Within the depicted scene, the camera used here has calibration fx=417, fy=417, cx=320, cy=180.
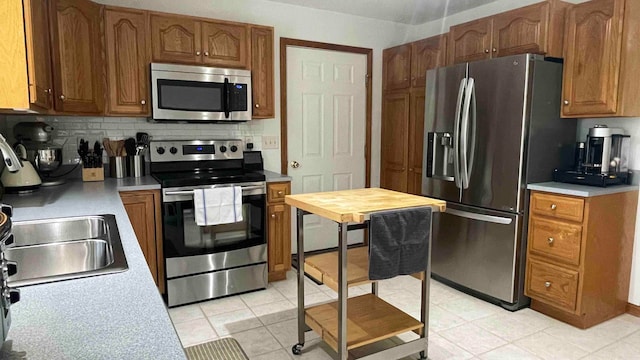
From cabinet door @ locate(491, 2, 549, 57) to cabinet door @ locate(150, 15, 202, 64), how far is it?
2267 mm

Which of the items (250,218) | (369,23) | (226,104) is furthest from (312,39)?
(250,218)

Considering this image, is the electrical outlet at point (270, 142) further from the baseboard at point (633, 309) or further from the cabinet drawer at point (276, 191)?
the baseboard at point (633, 309)

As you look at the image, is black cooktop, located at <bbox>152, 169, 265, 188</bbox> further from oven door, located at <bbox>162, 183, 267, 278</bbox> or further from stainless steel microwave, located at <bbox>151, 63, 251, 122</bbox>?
stainless steel microwave, located at <bbox>151, 63, 251, 122</bbox>

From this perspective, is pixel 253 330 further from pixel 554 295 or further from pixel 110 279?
pixel 554 295

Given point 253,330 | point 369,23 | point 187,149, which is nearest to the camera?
point 253,330

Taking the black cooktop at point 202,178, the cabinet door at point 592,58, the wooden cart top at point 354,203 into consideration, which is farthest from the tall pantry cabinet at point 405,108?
the wooden cart top at point 354,203

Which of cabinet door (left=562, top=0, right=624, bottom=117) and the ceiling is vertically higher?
the ceiling

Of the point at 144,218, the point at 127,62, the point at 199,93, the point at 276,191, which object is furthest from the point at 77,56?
the point at 276,191

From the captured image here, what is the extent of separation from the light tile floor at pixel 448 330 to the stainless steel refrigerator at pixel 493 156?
0.81ft

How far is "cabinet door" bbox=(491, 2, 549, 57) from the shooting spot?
285cm

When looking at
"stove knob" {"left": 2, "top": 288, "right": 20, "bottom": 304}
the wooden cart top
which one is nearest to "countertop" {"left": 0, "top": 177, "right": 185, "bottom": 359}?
"stove knob" {"left": 2, "top": 288, "right": 20, "bottom": 304}

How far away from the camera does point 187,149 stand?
346cm

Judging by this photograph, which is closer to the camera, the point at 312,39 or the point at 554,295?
the point at 554,295

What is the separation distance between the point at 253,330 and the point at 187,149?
62.6 inches
